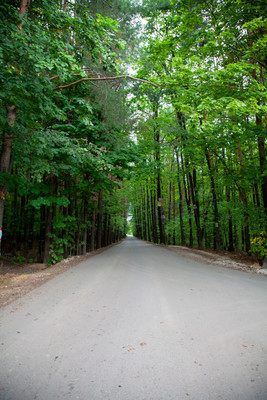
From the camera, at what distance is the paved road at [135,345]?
212cm

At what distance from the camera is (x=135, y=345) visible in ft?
9.46

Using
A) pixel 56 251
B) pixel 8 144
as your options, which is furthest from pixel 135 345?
pixel 56 251

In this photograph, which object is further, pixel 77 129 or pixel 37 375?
pixel 77 129

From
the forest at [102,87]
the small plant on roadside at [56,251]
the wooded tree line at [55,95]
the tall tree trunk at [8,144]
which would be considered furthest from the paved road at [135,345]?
the small plant on roadside at [56,251]

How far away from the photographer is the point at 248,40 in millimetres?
8727

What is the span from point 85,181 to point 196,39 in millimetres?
7918

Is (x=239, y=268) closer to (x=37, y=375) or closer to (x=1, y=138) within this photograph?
(x=37, y=375)

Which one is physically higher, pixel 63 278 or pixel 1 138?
pixel 1 138

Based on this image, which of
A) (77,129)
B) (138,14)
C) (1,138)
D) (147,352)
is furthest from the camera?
(138,14)

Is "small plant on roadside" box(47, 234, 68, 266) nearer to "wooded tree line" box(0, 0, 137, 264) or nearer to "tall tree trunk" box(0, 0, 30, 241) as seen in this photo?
"wooded tree line" box(0, 0, 137, 264)

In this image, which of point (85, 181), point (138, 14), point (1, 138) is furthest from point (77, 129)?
point (138, 14)

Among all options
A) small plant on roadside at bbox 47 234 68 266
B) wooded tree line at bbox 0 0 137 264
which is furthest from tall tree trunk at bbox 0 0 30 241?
small plant on roadside at bbox 47 234 68 266

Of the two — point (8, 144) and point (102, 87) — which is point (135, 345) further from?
point (102, 87)

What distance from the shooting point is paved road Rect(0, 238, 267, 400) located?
6.95 ft
